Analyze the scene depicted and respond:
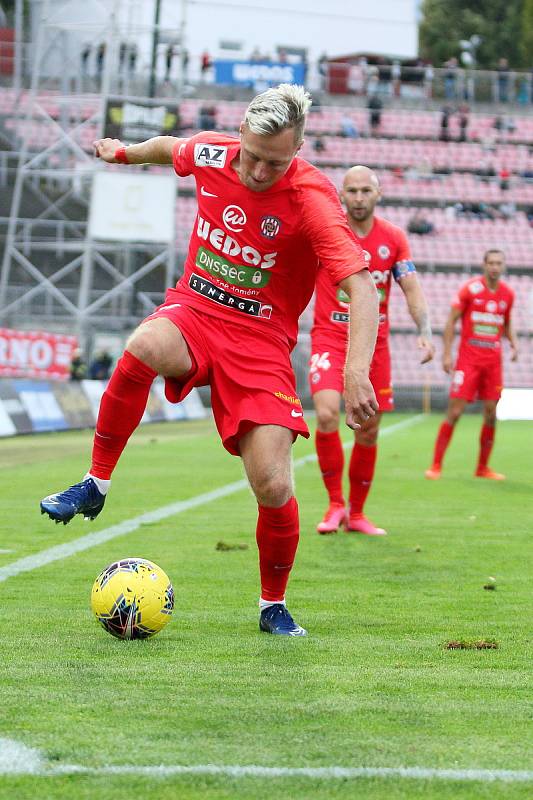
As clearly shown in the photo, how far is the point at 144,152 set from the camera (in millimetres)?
5527

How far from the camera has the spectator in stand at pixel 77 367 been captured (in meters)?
26.7

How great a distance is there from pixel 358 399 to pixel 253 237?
3.19 ft

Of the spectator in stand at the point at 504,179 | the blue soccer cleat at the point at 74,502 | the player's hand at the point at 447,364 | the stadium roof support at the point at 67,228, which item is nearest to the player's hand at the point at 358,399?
the blue soccer cleat at the point at 74,502

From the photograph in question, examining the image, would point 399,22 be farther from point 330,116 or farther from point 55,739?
point 55,739

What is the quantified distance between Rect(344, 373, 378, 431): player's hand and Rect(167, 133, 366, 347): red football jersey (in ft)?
1.85

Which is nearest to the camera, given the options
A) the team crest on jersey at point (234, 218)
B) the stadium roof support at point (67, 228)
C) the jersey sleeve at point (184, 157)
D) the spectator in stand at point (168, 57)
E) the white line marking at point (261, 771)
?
the white line marking at point (261, 771)

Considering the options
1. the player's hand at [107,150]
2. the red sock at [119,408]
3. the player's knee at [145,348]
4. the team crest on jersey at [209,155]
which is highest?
the team crest on jersey at [209,155]

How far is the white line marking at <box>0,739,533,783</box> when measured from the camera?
10.1ft

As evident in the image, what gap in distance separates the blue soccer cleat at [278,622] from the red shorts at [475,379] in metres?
9.32

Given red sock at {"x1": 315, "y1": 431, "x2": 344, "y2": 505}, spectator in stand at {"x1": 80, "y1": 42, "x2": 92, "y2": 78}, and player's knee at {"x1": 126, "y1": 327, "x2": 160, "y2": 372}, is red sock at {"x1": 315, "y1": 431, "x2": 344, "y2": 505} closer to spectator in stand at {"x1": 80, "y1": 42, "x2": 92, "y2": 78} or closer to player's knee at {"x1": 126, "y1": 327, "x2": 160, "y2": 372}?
player's knee at {"x1": 126, "y1": 327, "x2": 160, "y2": 372}

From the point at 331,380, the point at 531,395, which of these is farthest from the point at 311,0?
the point at 331,380

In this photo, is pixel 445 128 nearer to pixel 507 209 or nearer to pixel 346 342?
pixel 507 209

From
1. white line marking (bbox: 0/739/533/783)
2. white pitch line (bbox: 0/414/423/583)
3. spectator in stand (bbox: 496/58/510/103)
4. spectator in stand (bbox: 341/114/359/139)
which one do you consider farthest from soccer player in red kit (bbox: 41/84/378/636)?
spectator in stand (bbox: 496/58/510/103)

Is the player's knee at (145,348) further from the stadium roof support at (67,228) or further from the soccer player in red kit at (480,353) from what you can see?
the stadium roof support at (67,228)
